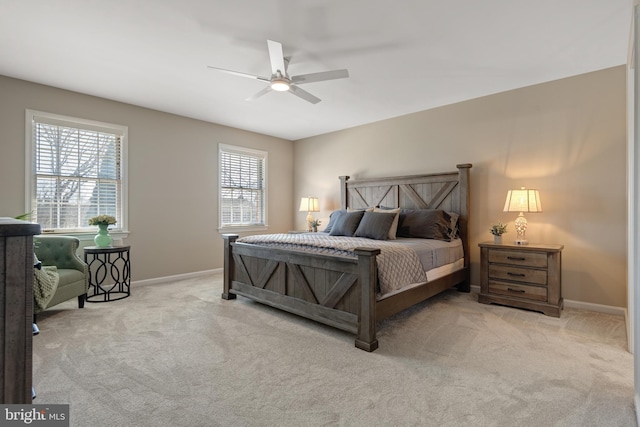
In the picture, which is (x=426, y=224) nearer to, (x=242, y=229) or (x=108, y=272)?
(x=242, y=229)

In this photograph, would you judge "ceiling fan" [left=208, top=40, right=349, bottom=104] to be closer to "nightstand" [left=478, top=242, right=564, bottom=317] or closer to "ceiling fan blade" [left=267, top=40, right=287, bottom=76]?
"ceiling fan blade" [left=267, top=40, right=287, bottom=76]

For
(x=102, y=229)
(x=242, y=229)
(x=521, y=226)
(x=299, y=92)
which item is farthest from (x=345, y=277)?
(x=242, y=229)

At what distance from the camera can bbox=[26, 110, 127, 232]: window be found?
12.4ft

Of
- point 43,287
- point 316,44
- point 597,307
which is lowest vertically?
point 597,307

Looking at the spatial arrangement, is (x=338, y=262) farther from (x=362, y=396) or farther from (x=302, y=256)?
(x=362, y=396)

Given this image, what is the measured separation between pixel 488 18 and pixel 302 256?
2534 millimetres

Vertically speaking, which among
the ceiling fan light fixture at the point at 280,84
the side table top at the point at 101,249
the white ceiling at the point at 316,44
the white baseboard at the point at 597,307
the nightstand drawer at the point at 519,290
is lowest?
the white baseboard at the point at 597,307

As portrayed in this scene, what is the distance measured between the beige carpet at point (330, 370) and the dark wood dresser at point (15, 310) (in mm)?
957

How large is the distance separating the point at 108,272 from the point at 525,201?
17.4 ft

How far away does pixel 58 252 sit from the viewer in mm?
3547

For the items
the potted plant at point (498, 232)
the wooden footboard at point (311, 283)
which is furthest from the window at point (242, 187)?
the potted plant at point (498, 232)

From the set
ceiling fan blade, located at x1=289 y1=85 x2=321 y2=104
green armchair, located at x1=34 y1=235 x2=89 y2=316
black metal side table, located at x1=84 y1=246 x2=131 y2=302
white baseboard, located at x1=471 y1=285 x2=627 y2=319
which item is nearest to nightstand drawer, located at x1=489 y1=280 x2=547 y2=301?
white baseboard, located at x1=471 y1=285 x2=627 y2=319

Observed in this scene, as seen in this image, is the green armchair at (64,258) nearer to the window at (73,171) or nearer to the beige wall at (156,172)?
the window at (73,171)

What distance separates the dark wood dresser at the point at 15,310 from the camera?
2.84ft
